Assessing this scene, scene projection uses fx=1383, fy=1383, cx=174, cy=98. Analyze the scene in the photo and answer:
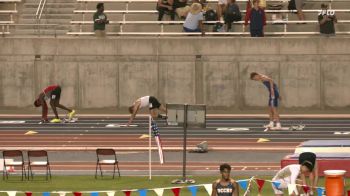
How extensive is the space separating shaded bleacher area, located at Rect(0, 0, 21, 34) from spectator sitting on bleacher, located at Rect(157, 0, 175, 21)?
5.27 metres

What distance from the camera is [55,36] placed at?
46500 mm

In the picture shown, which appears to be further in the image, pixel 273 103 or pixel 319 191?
pixel 273 103

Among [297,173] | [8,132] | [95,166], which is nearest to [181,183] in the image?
[95,166]

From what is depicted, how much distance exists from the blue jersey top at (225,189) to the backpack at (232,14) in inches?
912

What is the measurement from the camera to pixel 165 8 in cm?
4638

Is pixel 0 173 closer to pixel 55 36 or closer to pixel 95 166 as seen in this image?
pixel 95 166

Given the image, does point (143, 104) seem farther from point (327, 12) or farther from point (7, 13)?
point (7, 13)

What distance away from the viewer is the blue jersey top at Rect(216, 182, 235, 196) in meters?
22.3

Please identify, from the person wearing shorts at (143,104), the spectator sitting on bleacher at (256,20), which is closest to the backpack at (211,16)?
the spectator sitting on bleacher at (256,20)

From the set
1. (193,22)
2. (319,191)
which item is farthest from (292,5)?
(319,191)

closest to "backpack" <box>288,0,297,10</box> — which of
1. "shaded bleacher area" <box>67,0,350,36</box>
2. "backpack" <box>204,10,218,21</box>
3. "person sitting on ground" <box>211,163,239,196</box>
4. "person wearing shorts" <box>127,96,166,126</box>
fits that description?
"shaded bleacher area" <box>67,0,350,36</box>

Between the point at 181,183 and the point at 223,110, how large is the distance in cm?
1578

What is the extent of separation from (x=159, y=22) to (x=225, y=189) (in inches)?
949

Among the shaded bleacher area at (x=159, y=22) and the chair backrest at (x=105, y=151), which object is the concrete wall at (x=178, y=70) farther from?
the chair backrest at (x=105, y=151)
